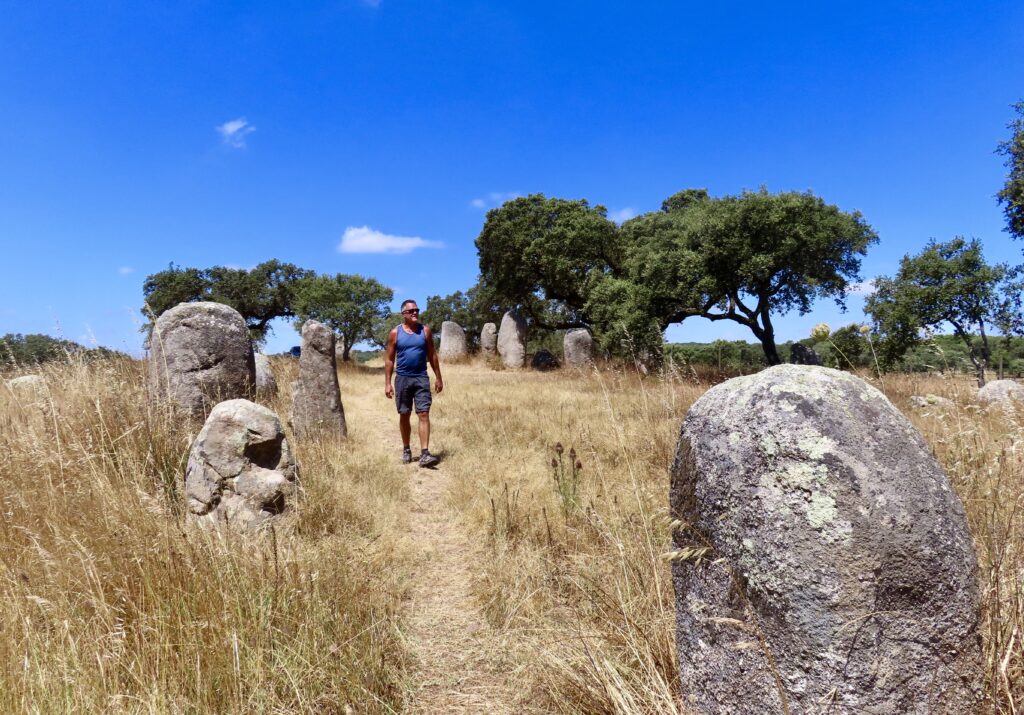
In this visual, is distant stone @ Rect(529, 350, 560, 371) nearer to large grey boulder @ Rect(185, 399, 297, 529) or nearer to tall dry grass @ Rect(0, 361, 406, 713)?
large grey boulder @ Rect(185, 399, 297, 529)

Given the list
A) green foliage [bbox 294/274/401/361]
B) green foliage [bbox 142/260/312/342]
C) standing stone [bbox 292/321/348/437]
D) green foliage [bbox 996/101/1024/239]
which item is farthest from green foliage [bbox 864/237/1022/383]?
green foliage [bbox 142/260/312/342]

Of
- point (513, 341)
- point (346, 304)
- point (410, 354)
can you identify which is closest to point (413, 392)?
point (410, 354)

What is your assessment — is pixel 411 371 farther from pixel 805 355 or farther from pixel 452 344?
pixel 452 344

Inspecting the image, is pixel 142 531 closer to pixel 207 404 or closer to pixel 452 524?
pixel 452 524

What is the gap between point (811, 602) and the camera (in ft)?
4.62

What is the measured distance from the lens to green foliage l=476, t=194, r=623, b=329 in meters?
21.9

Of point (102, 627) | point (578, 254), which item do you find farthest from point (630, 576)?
point (578, 254)

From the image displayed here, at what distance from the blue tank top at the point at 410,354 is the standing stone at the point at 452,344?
1830 cm

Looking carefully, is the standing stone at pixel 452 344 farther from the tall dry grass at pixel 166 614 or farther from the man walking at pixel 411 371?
the tall dry grass at pixel 166 614

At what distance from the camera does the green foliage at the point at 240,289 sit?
26.6 meters

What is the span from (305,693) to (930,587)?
2.36 meters

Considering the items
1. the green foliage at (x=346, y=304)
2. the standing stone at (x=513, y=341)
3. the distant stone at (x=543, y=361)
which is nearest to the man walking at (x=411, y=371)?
the distant stone at (x=543, y=361)

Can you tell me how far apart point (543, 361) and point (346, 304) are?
31.6ft

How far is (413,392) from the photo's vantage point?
717 cm
